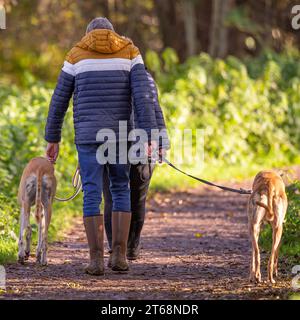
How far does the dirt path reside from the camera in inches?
307

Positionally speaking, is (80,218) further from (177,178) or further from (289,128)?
(289,128)

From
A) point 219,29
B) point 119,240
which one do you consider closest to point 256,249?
point 119,240

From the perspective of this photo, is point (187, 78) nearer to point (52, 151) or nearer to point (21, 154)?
point (21, 154)

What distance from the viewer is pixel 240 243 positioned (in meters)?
10.9

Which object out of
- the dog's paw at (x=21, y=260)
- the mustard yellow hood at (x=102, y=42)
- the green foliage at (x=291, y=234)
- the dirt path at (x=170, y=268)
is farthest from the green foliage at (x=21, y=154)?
the green foliage at (x=291, y=234)

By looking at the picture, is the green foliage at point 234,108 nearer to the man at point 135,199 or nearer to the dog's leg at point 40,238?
the man at point 135,199

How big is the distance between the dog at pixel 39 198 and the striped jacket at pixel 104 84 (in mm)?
739

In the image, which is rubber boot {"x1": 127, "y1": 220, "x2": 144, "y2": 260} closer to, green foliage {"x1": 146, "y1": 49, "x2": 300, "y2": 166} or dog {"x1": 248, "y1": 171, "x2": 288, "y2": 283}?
dog {"x1": 248, "y1": 171, "x2": 288, "y2": 283}

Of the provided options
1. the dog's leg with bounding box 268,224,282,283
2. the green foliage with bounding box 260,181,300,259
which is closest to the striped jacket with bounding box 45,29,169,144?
the dog's leg with bounding box 268,224,282,283

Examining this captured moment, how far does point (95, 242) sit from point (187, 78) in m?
9.67
